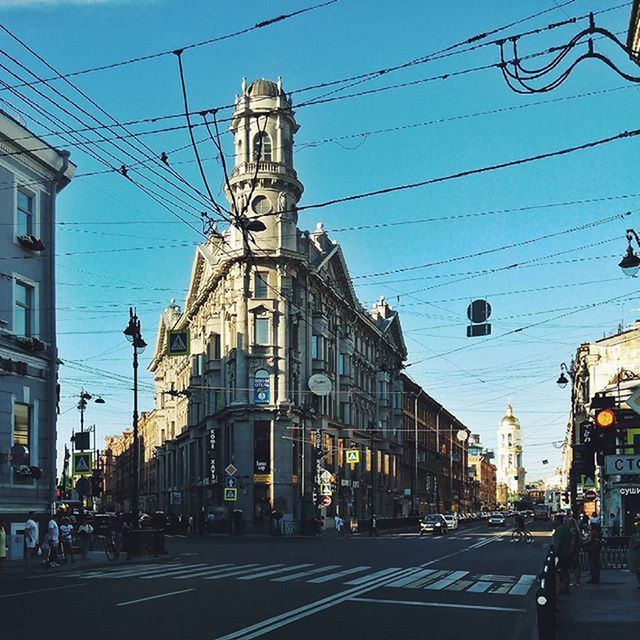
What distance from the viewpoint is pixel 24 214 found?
3591 centimetres

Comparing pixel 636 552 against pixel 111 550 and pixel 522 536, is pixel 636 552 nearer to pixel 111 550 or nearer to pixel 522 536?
pixel 111 550

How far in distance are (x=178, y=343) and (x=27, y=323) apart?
820 centimetres

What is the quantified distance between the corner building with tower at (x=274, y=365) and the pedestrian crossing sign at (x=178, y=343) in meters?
15.6

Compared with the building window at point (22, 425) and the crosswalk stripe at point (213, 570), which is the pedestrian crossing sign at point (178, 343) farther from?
the crosswalk stripe at point (213, 570)

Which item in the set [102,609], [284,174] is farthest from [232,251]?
[102,609]

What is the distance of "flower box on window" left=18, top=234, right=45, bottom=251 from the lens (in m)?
34.8

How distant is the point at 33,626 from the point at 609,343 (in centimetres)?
7629

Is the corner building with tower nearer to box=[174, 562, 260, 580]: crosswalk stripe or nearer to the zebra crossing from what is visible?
box=[174, 562, 260, 580]: crosswalk stripe

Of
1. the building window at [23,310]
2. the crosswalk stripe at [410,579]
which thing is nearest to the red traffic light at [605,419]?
the crosswalk stripe at [410,579]

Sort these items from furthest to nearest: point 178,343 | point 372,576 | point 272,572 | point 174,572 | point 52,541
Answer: point 178,343 < point 52,541 < point 174,572 < point 272,572 < point 372,576

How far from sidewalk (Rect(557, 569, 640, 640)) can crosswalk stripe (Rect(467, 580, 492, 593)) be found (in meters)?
1.96

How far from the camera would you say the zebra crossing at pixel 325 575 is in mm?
22977

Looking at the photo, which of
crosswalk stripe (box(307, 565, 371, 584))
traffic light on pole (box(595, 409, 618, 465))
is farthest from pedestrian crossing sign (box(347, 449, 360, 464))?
traffic light on pole (box(595, 409, 618, 465))

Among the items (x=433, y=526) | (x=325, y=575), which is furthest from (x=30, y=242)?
(x=433, y=526)
